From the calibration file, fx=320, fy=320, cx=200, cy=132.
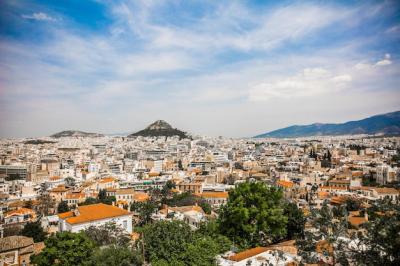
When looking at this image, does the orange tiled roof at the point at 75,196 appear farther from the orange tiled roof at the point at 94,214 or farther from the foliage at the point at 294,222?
the foliage at the point at 294,222

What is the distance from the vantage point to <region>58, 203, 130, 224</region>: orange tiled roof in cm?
1459

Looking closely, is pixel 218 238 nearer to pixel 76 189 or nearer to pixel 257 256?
pixel 257 256

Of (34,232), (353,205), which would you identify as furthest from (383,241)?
(353,205)

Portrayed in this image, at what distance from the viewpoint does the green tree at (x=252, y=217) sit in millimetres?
10430

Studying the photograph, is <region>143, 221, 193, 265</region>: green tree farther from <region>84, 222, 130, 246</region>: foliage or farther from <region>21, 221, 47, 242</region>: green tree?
<region>21, 221, 47, 242</region>: green tree

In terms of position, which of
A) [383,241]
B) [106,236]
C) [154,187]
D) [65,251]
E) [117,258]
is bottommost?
[154,187]

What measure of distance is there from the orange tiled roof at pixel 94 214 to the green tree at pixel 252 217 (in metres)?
6.37

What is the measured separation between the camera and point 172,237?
949cm

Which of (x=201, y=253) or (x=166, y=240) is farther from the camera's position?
(x=166, y=240)

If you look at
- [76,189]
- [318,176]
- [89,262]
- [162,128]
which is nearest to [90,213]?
[89,262]

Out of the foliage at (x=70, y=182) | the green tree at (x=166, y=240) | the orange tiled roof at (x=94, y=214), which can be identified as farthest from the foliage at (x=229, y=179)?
the green tree at (x=166, y=240)

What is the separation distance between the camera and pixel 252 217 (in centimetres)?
1065

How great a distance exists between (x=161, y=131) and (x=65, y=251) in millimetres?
112557

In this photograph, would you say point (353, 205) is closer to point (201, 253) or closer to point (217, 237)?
point (217, 237)
